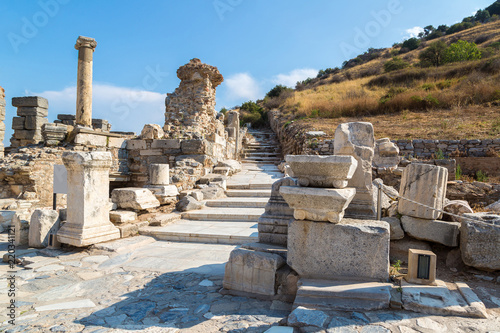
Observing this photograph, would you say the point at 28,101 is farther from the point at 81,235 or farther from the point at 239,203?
the point at 239,203

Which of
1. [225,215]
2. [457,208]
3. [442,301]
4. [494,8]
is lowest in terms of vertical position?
[225,215]

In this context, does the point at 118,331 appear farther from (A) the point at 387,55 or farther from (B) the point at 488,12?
(B) the point at 488,12

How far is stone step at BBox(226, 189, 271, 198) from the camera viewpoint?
7.73 m

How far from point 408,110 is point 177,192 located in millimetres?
14584

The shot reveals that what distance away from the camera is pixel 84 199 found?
448cm

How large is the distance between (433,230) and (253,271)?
7.80 feet

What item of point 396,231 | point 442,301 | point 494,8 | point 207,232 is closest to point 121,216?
point 207,232

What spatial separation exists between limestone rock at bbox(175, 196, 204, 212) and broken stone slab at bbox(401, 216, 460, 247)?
4650 millimetres

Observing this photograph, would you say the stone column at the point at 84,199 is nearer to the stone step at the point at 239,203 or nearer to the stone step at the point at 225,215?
the stone step at the point at 225,215

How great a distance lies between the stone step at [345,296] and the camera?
232 centimetres

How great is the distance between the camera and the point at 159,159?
9539 millimetres

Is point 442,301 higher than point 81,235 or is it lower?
higher

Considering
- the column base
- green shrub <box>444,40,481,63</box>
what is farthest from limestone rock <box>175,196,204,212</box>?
green shrub <box>444,40,481,63</box>

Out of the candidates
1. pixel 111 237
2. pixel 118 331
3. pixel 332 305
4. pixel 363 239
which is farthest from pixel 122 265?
pixel 363 239
